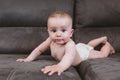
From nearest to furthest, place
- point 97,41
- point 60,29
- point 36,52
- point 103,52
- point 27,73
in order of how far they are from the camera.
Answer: point 27,73
point 60,29
point 36,52
point 103,52
point 97,41

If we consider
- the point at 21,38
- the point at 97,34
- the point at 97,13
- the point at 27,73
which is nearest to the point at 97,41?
the point at 97,34

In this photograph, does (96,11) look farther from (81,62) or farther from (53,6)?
(81,62)

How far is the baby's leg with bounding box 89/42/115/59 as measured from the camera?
194 centimetres

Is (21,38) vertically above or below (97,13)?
below

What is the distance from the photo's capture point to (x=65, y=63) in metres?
1.60

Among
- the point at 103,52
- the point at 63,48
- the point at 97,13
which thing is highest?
the point at 97,13

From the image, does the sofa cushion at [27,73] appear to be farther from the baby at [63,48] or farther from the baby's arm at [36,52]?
the baby's arm at [36,52]

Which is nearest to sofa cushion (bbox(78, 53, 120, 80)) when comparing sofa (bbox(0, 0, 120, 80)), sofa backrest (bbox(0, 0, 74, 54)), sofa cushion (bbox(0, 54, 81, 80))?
sofa cushion (bbox(0, 54, 81, 80))

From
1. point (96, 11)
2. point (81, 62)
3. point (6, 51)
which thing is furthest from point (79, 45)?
point (6, 51)

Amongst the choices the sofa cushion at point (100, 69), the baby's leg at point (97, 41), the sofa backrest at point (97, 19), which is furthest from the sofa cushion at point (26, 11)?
the sofa cushion at point (100, 69)

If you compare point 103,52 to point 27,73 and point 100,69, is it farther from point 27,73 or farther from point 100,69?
point 27,73

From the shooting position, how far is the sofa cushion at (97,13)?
221cm

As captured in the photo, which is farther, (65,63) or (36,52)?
(36,52)

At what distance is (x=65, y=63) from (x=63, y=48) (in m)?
0.20
